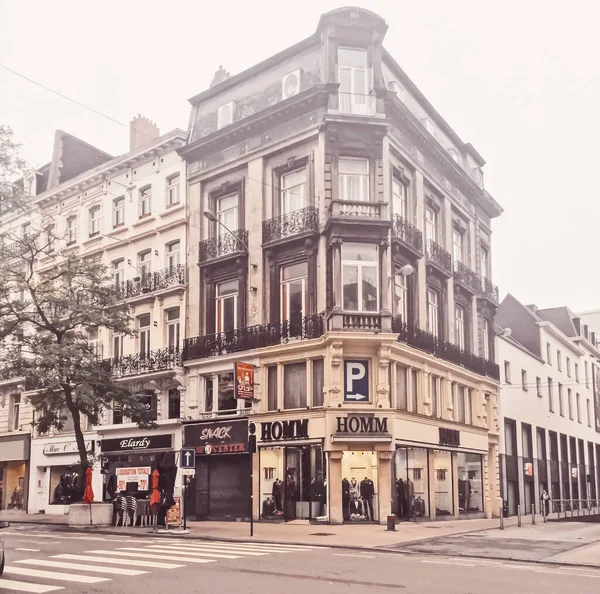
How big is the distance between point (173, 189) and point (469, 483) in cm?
1995

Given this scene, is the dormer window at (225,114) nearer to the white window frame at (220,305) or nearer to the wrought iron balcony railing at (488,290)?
the white window frame at (220,305)

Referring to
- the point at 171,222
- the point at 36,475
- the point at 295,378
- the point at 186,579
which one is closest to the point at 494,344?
the point at 295,378

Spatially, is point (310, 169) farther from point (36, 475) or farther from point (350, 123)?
point (36, 475)

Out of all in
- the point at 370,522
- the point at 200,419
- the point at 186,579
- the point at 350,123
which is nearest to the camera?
the point at 186,579

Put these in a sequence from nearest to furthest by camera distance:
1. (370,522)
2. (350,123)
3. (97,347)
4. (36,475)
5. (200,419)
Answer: (370,522), (350,123), (200,419), (97,347), (36,475)

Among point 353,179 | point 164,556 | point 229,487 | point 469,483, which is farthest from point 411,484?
point 164,556

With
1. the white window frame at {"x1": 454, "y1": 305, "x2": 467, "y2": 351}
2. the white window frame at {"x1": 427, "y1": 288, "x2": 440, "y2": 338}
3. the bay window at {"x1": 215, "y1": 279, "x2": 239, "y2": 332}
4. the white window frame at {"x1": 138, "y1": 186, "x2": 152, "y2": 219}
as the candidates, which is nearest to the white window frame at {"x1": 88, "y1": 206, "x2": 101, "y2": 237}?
the white window frame at {"x1": 138, "y1": 186, "x2": 152, "y2": 219}

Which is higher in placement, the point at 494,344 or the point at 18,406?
the point at 494,344

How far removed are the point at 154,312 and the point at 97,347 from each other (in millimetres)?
4777

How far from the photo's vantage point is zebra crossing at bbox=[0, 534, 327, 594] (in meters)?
12.6

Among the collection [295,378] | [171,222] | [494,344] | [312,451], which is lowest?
[312,451]

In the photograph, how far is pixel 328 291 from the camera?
30172 millimetres

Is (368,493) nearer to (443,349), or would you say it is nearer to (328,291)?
(328,291)

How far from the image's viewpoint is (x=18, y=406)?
Answer: 45750 millimetres
